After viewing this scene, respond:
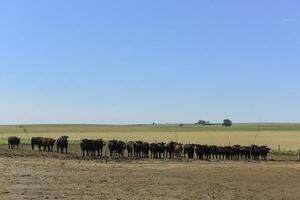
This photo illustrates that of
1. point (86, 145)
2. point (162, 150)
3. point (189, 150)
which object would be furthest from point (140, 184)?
point (189, 150)

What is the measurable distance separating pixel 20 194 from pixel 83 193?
2118 mm

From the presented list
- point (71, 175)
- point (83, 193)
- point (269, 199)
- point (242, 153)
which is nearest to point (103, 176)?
point (71, 175)

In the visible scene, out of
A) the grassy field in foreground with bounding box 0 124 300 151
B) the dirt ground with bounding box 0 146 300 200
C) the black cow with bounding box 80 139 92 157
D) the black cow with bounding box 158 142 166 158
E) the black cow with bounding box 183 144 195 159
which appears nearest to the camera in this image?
the dirt ground with bounding box 0 146 300 200

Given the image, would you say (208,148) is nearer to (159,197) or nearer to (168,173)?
(168,173)

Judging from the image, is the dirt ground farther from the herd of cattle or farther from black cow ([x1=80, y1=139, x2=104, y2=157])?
black cow ([x1=80, y1=139, x2=104, y2=157])

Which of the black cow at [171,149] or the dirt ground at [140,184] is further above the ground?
the black cow at [171,149]

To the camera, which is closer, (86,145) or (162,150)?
(86,145)

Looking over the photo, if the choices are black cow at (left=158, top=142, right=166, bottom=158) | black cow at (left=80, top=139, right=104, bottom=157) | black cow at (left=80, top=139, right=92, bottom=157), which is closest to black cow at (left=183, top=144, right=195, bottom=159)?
black cow at (left=158, top=142, right=166, bottom=158)

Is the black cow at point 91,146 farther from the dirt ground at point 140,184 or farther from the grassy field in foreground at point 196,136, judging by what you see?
the grassy field in foreground at point 196,136

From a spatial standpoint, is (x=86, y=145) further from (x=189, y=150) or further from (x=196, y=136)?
(x=196, y=136)

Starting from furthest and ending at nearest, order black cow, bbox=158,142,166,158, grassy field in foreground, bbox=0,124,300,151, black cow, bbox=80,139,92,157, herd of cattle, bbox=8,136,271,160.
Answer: grassy field in foreground, bbox=0,124,300,151
black cow, bbox=158,142,166,158
herd of cattle, bbox=8,136,271,160
black cow, bbox=80,139,92,157

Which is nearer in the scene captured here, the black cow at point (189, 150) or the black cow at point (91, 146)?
the black cow at point (91, 146)

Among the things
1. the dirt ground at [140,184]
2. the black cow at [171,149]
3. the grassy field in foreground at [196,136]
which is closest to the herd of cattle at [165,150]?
the black cow at [171,149]

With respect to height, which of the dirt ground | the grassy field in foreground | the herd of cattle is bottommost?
the dirt ground
